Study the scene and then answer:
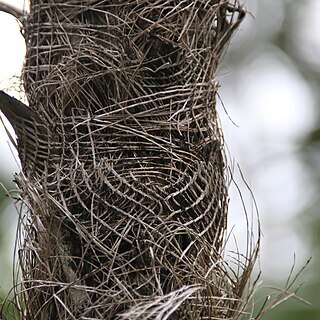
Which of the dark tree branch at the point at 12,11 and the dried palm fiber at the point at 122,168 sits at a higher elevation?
the dark tree branch at the point at 12,11

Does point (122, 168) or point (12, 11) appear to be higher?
point (12, 11)

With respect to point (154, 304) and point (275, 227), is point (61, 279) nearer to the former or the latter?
point (154, 304)

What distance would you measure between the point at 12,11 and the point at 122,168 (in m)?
0.53

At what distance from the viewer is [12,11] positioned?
6.59 feet

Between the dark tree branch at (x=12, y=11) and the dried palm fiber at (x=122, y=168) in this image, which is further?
the dark tree branch at (x=12, y=11)

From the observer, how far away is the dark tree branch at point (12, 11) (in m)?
1.97

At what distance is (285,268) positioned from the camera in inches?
168

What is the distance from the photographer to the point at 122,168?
1.73m

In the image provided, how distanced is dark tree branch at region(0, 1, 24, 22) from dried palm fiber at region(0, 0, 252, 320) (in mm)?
89

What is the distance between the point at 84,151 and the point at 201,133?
0.26 meters

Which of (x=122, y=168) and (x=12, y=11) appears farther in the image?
(x=12, y=11)

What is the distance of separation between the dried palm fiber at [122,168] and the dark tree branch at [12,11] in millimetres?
89

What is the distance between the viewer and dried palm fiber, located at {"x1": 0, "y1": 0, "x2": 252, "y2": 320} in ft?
5.49

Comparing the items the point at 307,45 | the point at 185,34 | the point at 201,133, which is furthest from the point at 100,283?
the point at 307,45
